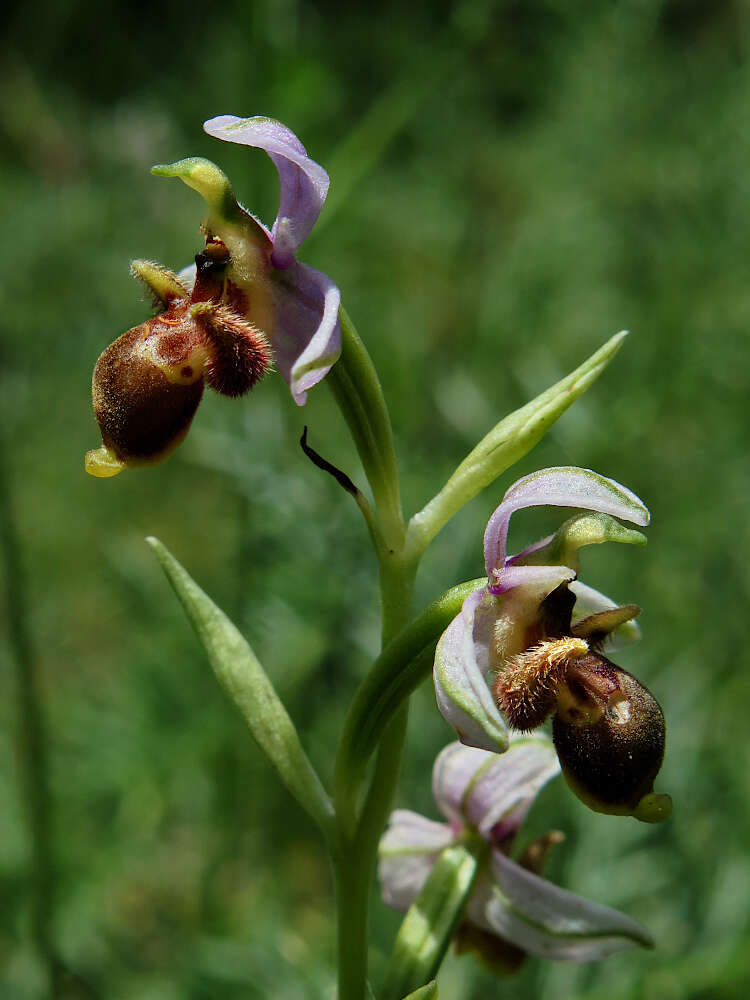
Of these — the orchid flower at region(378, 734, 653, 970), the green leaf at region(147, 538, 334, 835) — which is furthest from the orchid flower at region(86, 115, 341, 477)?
the orchid flower at region(378, 734, 653, 970)

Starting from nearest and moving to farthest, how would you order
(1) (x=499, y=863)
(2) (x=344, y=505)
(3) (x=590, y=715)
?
(3) (x=590, y=715)
(1) (x=499, y=863)
(2) (x=344, y=505)

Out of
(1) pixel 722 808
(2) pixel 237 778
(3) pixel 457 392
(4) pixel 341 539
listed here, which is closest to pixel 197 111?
(3) pixel 457 392

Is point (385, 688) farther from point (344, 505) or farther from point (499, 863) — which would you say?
point (344, 505)

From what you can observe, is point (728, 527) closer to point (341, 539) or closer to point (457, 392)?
point (457, 392)

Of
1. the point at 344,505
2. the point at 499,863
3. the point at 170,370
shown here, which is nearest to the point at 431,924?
the point at 499,863

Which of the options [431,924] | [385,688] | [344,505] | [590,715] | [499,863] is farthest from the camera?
[344,505]

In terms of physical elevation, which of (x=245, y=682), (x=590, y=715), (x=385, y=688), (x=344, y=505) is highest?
(x=590, y=715)

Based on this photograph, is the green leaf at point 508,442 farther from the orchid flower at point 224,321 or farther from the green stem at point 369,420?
the orchid flower at point 224,321
